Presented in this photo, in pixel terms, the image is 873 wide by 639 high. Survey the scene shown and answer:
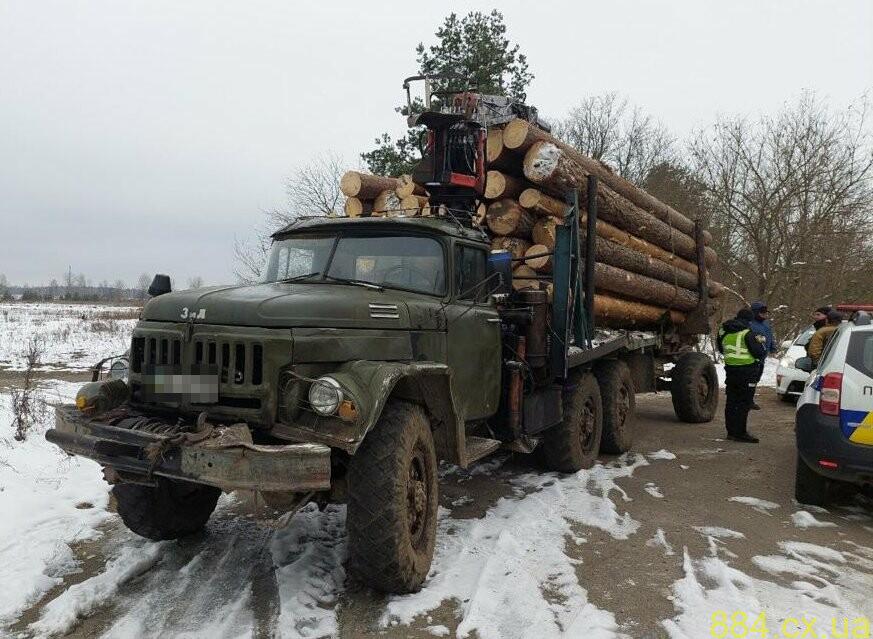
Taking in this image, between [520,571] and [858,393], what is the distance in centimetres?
305

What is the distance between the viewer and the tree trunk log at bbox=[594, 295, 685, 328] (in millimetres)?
7953

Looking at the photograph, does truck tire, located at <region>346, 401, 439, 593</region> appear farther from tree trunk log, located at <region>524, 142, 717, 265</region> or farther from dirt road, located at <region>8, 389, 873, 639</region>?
tree trunk log, located at <region>524, 142, 717, 265</region>

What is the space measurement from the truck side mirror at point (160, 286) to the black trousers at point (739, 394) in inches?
268

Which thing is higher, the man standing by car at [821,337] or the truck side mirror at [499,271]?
the truck side mirror at [499,271]

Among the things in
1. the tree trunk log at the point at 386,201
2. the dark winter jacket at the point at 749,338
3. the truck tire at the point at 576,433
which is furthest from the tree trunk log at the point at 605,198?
the truck tire at the point at 576,433

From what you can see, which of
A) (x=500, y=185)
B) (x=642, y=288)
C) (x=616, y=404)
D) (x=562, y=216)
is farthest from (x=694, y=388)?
(x=500, y=185)

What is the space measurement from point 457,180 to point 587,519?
3.31 metres

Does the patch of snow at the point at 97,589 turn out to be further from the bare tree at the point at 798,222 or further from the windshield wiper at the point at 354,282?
the bare tree at the point at 798,222

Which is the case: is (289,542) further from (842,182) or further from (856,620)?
(842,182)

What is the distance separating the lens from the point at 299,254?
16.3 ft

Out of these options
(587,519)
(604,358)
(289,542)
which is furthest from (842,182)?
(289,542)

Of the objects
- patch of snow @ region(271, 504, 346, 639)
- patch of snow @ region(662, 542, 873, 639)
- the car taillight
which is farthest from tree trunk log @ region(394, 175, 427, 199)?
patch of snow @ region(662, 542, 873, 639)

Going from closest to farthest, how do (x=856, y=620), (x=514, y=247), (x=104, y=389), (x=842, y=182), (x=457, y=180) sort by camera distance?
(x=856, y=620), (x=104, y=389), (x=457, y=180), (x=514, y=247), (x=842, y=182)

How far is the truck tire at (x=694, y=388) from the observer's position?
9.77 m
